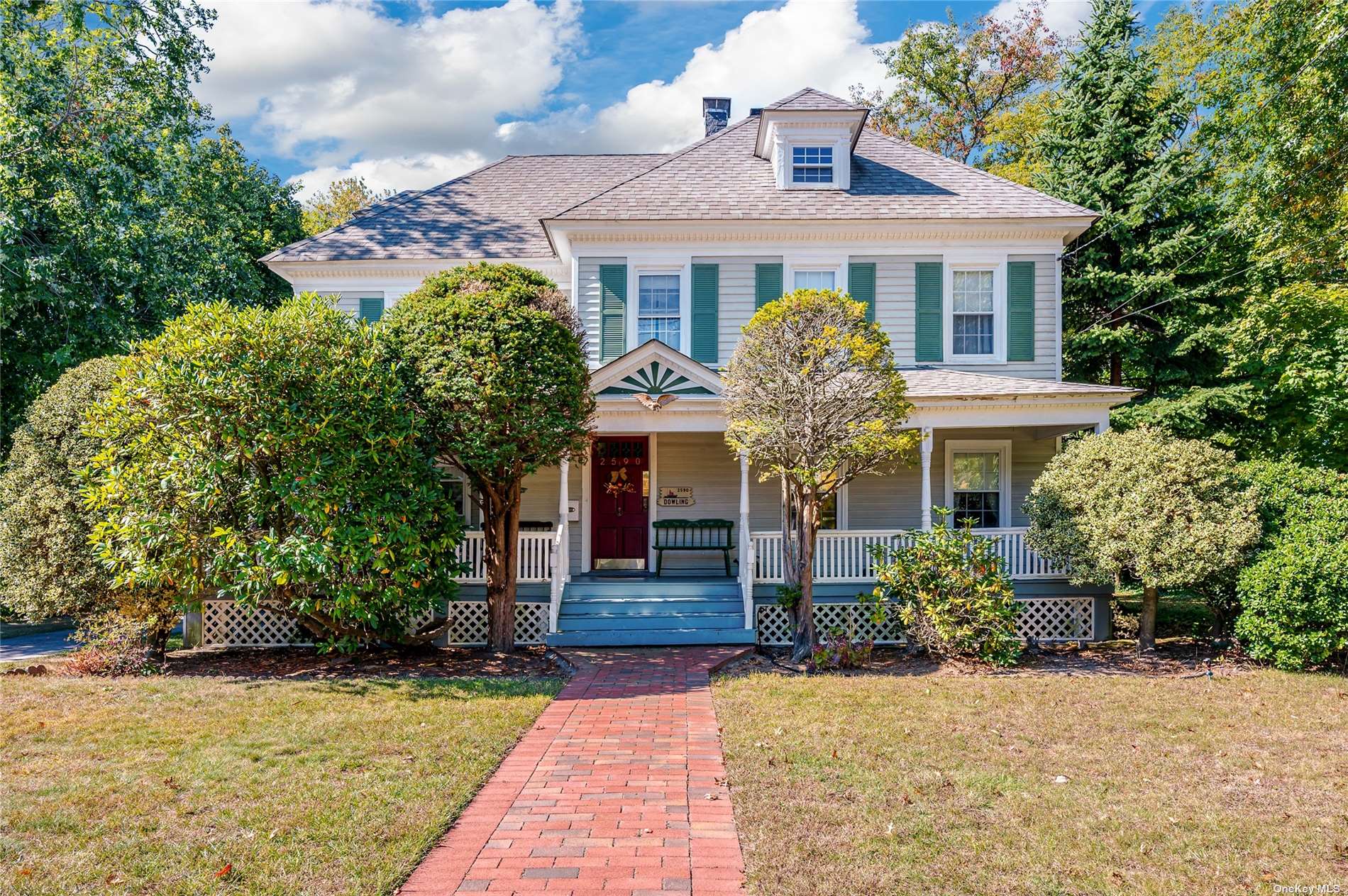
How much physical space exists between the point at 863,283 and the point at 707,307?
2.76m

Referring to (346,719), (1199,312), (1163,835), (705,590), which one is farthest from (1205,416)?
(346,719)

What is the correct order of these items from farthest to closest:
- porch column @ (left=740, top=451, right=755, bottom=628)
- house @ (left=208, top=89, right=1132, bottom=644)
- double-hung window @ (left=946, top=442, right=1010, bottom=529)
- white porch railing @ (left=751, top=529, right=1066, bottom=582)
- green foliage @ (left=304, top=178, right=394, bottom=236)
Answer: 1. green foliage @ (left=304, top=178, right=394, bottom=236)
2. double-hung window @ (left=946, top=442, right=1010, bottom=529)
3. house @ (left=208, top=89, right=1132, bottom=644)
4. white porch railing @ (left=751, top=529, right=1066, bottom=582)
5. porch column @ (left=740, top=451, right=755, bottom=628)

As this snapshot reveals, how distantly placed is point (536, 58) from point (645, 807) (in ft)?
35.6

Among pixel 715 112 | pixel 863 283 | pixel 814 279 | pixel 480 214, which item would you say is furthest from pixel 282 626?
pixel 715 112

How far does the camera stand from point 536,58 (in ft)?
38.5

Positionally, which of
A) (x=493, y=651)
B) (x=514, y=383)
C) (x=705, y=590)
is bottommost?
(x=493, y=651)

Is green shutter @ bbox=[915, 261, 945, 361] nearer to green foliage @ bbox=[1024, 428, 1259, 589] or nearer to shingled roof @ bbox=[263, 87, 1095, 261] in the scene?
shingled roof @ bbox=[263, 87, 1095, 261]

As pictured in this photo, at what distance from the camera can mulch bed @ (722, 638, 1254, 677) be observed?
9453mm

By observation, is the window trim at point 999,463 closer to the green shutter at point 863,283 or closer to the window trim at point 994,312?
the window trim at point 994,312

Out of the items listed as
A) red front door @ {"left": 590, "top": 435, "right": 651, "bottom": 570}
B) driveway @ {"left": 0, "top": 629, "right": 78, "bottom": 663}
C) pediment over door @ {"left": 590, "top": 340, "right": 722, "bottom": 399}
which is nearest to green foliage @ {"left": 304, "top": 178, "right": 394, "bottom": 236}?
driveway @ {"left": 0, "top": 629, "right": 78, "bottom": 663}

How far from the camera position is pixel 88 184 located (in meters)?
13.1

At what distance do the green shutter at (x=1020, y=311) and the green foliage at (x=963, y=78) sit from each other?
13698 mm

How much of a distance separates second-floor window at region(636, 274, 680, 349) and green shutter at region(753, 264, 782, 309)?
1.39 m

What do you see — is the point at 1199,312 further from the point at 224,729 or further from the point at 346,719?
the point at 224,729
